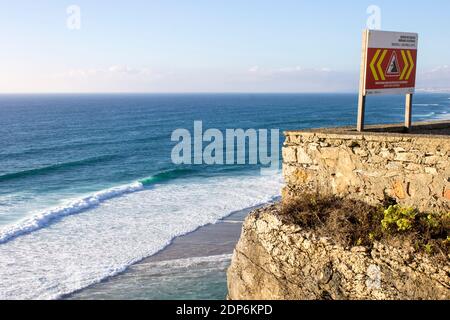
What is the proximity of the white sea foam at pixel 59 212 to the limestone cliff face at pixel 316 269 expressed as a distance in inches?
534

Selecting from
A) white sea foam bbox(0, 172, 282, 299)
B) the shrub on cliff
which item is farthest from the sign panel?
white sea foam bbox(0, 172, 282, 299)

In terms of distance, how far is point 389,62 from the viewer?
885 centimetres

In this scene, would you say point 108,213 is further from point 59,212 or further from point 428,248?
point 428,248

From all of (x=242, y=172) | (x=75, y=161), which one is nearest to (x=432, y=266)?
(x=242, y=172)

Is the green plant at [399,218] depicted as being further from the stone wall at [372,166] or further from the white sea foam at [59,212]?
the white sea foam at [59,212]

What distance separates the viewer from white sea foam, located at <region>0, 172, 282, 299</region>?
1516cm

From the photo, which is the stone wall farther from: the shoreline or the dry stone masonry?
the shoreline

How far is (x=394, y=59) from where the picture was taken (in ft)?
29.2

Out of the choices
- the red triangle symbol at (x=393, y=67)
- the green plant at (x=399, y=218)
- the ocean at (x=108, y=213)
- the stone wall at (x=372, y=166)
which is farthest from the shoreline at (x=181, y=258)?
the red triangle symbol at (x=393, y=67)

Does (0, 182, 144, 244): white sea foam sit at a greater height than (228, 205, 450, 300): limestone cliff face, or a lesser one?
lesser

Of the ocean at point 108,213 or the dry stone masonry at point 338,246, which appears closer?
the dry stone masonry at point 338,246

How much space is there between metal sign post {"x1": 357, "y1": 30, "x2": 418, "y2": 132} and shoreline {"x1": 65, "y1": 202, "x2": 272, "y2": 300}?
8206 millimetres

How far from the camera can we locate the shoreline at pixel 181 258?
46.2ft

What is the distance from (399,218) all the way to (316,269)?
136cm
